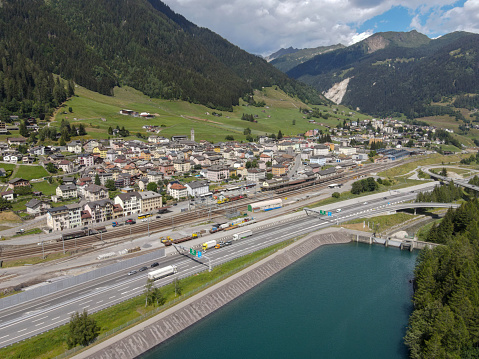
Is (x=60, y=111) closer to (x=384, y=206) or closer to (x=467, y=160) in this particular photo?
(x=384, y=206)

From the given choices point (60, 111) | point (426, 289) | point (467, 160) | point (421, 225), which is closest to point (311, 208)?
point (421, 225)

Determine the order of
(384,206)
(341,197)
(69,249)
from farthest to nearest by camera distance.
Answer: (341,197)
(384,206)
(69,249)

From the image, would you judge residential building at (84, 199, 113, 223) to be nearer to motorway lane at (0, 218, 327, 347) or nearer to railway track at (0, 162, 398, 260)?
railway track at (0, 162, 398, 260)

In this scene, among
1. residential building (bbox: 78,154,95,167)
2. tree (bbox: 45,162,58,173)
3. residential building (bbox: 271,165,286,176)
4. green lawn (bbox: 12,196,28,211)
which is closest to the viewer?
green lawn (bbox: 12,196,28,211)

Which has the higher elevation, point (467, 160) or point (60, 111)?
point (60, 111)

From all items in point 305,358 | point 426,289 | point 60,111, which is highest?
point 60,111

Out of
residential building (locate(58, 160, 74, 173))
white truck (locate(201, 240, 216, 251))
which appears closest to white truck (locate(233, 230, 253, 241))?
white truck (locate(201, 240, 216, 251))

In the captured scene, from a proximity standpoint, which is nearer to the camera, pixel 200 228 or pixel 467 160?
pixel 200 228
